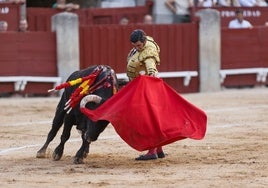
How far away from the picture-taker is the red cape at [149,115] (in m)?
8.66

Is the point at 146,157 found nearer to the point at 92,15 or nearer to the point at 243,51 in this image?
the point at 243,51

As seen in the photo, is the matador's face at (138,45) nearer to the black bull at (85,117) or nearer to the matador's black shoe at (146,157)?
the black bull at (85,117)

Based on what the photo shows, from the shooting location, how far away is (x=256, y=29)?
17875mm

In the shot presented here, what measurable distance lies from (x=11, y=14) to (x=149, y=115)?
8.71 meters

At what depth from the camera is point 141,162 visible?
358 inches

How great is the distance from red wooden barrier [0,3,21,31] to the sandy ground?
10.6ft

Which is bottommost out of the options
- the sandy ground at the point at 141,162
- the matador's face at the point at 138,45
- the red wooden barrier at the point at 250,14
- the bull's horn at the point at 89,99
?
the sandy ground at the point at 141,162

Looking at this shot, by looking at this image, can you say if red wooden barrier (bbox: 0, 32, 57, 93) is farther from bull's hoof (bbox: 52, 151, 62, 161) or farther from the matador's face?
the matador's face

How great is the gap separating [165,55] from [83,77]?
26.7 ft

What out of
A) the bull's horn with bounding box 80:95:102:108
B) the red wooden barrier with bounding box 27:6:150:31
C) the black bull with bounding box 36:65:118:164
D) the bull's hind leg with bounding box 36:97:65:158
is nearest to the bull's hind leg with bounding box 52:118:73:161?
the black bull with bounding box 36:65:118:164

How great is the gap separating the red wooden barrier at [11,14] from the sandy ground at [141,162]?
3.24m

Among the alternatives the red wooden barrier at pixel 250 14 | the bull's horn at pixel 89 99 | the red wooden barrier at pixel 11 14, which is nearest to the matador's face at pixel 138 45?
the bull's horn at pixel 89 99

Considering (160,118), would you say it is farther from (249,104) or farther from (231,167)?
(249,104)

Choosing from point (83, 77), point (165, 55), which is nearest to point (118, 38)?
point (165, 55)
